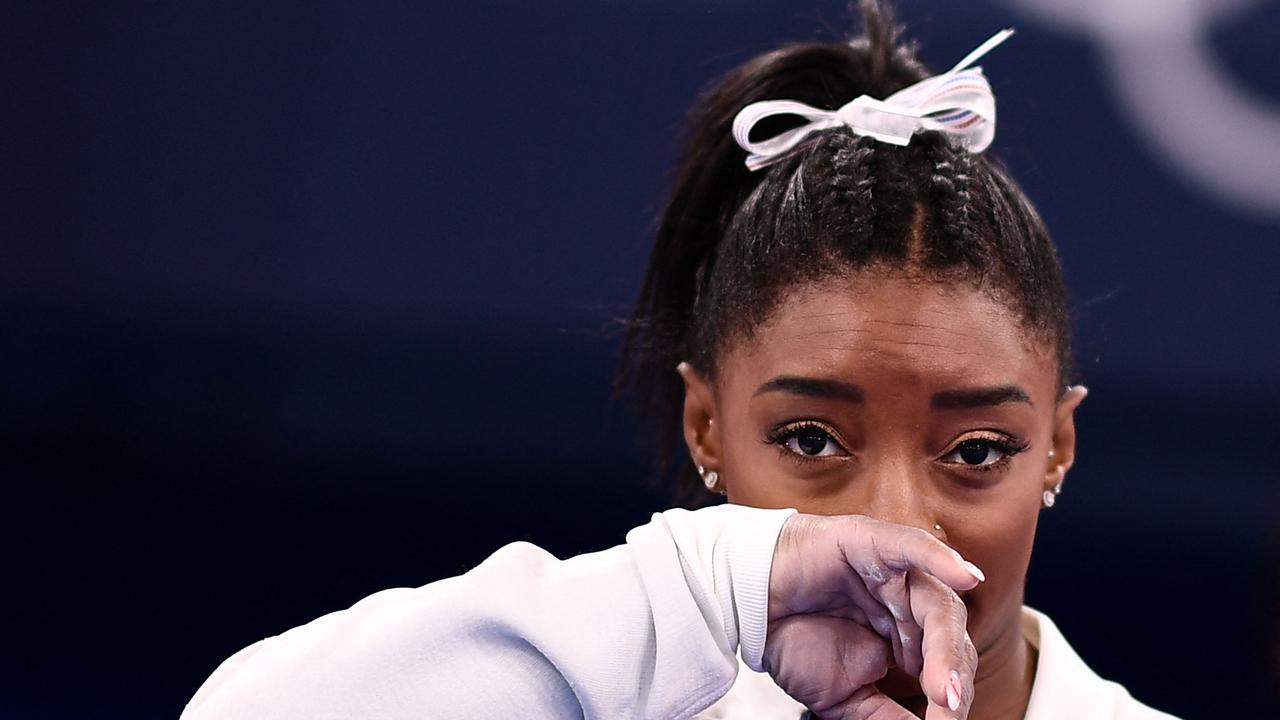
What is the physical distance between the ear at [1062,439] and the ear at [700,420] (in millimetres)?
241

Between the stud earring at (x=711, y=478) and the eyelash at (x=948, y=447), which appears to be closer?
the eyelash at (x=948, y=447)

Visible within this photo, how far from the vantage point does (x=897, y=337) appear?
829mm

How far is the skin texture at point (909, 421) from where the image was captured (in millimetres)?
820

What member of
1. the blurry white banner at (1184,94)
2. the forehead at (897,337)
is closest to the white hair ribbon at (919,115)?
the forehead at (897,337)

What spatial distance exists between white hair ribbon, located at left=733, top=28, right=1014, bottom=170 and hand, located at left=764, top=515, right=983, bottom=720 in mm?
365

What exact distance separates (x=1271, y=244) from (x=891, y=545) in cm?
102

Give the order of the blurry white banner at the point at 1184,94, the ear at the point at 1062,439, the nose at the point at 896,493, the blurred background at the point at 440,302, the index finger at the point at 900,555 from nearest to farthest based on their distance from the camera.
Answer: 1. the index finger at the point at 900,555
2. the nose at the point at 896,493
3. the ear at the point at 1062,439
4. the blurred background at the point at 440,302
5. the blurry white banner at the point at 1184,94

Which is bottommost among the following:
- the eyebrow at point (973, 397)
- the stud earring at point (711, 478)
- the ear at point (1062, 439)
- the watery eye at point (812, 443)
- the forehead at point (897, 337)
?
the stud earring at point (711, 478)

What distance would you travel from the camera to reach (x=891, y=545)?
25.9 inches

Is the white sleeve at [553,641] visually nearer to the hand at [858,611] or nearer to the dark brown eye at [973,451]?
the hand at [858,611]

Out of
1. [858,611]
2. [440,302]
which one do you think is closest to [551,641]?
[858,611]

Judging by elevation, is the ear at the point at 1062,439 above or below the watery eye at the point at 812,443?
below

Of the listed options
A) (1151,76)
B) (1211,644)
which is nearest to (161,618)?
(1211,644)

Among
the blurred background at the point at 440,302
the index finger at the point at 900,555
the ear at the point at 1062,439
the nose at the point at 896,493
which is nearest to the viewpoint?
the index finger at the point at 900,555
